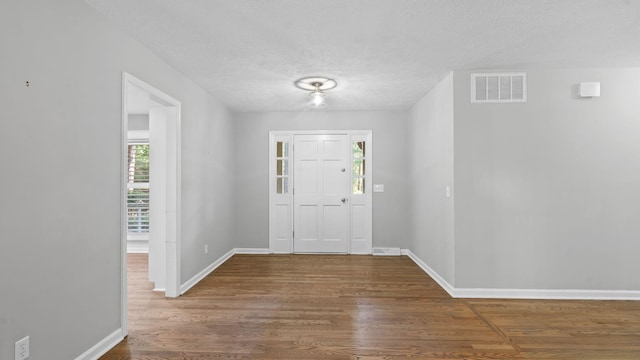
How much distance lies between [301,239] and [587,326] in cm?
389

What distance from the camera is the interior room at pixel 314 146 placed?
1.94m

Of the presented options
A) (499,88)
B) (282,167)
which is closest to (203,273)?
(282,167)

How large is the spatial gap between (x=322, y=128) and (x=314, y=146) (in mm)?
340

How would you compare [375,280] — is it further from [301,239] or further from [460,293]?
[301,239]

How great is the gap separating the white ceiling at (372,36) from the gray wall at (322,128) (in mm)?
1647

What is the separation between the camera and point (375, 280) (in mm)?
4098

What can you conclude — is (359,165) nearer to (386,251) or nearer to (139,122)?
(386,251)

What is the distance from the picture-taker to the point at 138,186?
19.4ft

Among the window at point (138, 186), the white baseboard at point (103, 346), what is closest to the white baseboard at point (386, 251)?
the white baseboard at point (103, 346)

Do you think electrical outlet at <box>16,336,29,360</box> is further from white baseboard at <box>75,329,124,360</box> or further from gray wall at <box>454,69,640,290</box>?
gray wall at <box>454,69,640,290</box>

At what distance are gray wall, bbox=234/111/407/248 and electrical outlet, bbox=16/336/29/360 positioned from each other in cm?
386

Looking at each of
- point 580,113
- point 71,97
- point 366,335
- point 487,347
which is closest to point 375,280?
point 366,335

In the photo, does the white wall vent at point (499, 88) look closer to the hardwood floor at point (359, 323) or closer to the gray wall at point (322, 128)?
the gray wall at point (322, 128)

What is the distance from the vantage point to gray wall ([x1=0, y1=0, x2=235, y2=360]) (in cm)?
170
